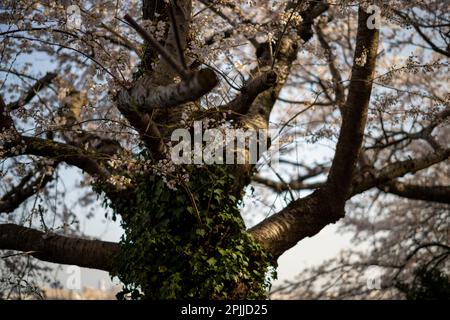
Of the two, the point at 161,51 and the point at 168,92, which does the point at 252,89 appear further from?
the point at 161,51

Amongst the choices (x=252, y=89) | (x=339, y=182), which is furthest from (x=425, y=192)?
(x=252, y=89)

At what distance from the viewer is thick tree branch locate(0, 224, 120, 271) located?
5238 millimetres

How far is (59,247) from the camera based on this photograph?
17.5 feet

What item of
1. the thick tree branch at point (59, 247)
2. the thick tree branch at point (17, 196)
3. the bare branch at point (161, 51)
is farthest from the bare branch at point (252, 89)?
the thick tree branch at point (17, 196)

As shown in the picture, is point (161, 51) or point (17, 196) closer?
point (161, 51)

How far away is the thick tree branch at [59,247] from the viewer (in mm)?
5238

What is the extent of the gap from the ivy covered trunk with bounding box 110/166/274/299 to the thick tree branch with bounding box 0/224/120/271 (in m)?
0.42

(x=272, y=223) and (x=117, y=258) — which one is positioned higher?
(x=272, y=223)

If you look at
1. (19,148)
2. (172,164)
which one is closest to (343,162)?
(172,164)

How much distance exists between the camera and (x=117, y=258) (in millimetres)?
4965

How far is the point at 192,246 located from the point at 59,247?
5.50 feet

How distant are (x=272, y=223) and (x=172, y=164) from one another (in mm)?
1357

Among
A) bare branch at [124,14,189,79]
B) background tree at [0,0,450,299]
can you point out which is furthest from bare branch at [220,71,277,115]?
bare branch at [124,14,189,79]
